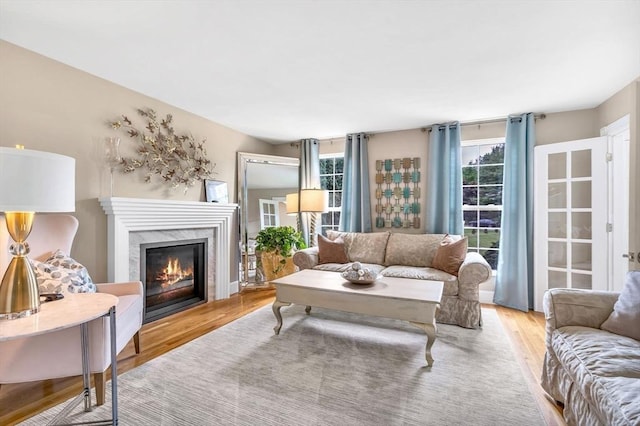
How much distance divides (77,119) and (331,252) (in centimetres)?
288

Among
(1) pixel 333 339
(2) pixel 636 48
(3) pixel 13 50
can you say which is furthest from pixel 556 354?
(3) pixel 13 50

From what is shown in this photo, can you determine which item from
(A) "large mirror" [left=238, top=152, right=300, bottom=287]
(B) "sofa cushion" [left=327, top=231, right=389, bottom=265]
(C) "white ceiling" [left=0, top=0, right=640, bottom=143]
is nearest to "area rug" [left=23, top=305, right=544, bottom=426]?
(B) "sofa cushion" [left=327, top=231, right=389, bottom=265]

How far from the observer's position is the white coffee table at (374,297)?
87.0 inches

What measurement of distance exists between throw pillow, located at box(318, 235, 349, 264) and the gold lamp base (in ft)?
9.21

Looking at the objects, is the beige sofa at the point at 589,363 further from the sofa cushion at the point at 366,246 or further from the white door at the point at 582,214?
the sofa cushion at the point at 366,246

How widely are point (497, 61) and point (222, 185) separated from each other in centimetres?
334

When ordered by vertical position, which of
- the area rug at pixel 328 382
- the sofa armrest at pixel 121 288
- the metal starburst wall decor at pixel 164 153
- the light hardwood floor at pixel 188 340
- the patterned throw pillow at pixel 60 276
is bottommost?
the light hardwood floor at pixel 188 340

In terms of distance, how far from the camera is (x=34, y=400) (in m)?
1.81

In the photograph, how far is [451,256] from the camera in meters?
3.23

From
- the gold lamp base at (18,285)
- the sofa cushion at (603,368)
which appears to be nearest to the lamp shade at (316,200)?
the sofa cushion at (603,368)

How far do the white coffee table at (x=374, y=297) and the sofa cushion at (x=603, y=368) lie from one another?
75 cm

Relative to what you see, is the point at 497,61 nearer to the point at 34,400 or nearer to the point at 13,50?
the point at 13,50

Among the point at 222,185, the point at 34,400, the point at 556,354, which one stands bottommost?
the point at 34,400

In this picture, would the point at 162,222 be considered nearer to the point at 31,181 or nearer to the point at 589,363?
the point at 31,181
